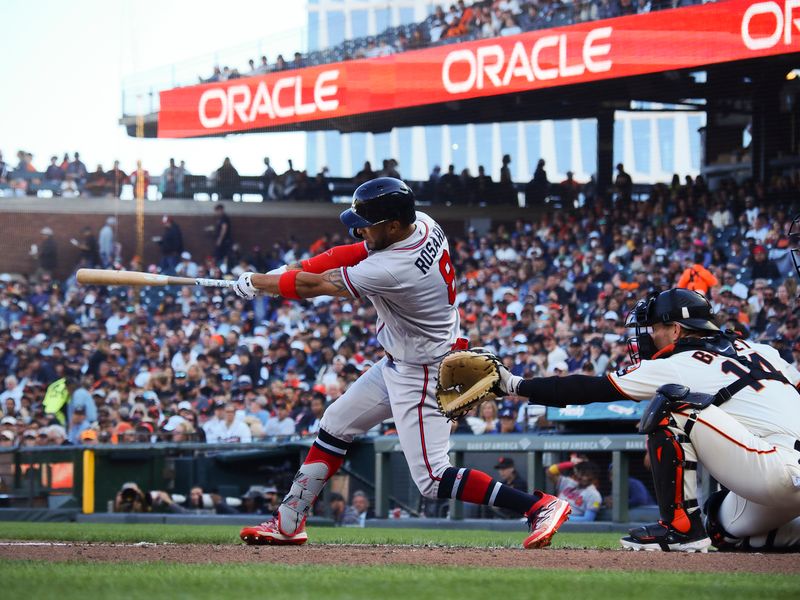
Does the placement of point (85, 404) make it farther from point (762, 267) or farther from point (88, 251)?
point (88, 251)

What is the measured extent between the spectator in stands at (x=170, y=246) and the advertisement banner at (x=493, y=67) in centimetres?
198

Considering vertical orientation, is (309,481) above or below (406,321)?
below

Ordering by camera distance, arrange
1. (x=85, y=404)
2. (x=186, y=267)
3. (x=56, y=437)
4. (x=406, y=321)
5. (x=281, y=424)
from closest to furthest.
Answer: (x=406, y=321), (x=281, y=424), (x=56, y=437), (x=85, y=404), (x=186, y=267)

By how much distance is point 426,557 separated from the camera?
4746 mm

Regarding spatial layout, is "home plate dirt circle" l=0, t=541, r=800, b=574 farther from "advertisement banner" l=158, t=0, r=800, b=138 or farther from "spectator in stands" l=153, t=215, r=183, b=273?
"spectator in stands" l=153, t=215, r=183, b=273


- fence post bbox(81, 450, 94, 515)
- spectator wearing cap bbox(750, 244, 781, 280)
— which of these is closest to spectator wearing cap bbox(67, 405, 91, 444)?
fence post bbox(81, 450, 94, 515)

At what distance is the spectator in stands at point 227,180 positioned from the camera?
24406 mm

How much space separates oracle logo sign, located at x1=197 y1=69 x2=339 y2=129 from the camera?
2039 cm

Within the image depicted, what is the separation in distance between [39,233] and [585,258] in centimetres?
1310

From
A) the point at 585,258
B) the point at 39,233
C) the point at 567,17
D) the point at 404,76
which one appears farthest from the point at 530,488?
the point at 39,233

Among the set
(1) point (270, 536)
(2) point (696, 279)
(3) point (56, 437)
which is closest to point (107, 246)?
(3) point (56, 437)

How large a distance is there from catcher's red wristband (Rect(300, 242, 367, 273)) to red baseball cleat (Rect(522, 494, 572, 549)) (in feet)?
4.47

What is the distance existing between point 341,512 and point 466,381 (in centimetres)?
536

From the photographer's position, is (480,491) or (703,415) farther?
(480,491)
